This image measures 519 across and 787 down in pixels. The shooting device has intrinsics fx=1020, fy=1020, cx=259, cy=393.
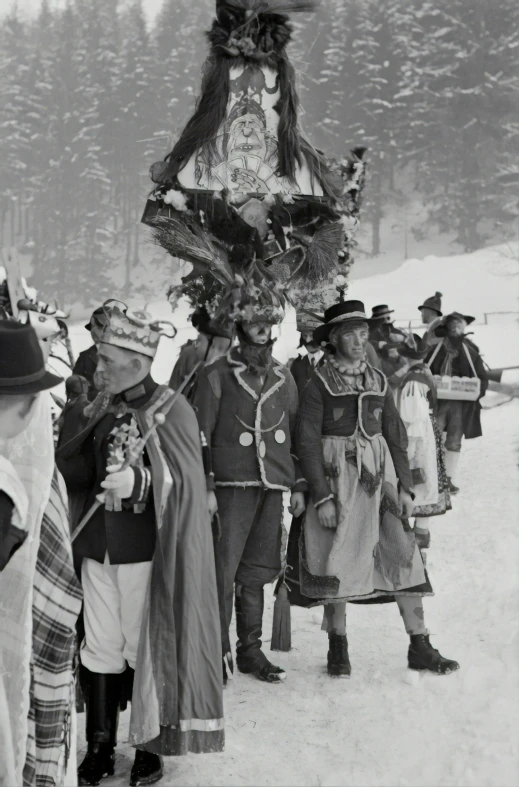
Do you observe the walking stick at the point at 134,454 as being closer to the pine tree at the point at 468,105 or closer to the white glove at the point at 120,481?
the white glove at the point at 120,481

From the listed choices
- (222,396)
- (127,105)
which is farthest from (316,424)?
(127,105)

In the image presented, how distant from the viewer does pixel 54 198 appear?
4653cm

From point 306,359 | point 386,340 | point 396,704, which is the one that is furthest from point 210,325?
point 386,340

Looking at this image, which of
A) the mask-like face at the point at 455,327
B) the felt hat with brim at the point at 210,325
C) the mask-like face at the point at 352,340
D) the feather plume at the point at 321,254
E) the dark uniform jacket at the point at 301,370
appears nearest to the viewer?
the mask-like face at the point at 352,340

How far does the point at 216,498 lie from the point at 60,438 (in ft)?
4.49

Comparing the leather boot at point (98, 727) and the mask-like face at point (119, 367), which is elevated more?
the mask-like face at point (119, 367)

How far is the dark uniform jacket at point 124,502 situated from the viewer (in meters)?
4.25

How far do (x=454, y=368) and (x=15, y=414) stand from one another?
9021 millimetres

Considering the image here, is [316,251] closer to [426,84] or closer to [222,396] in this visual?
[222,396]

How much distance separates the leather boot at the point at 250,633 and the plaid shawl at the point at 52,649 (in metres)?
2.45

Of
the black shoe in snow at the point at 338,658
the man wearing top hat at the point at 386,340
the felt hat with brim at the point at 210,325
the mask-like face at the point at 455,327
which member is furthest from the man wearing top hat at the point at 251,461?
the mask-like face at the point at 455,327

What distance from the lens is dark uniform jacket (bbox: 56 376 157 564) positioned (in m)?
4.25

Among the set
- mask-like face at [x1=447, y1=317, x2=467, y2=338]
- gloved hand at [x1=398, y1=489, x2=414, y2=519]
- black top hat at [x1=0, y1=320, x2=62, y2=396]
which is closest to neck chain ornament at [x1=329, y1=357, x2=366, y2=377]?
gloved hand at [x1=398, y1=489, x2=414, y2=519]

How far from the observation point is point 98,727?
172 inches
